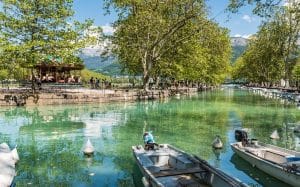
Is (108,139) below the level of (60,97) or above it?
below

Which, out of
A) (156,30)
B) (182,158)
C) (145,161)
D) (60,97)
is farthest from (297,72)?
(145,161)

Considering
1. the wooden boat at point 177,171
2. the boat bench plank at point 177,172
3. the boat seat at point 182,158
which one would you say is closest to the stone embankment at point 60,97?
the wooden boat at point 177,171

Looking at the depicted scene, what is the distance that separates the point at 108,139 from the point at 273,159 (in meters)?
11.8

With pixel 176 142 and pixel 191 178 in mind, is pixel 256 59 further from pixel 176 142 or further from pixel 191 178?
pixel 191 178

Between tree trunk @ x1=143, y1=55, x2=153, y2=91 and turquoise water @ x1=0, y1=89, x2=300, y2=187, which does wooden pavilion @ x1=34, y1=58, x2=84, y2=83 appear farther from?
turquoise water @ x1=0, y1=89, x2=300, y2=187

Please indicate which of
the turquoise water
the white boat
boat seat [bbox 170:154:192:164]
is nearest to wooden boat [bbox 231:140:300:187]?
the turquoise water

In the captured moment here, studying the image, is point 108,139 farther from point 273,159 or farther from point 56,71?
point 56,71

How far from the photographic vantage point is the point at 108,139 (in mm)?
26875

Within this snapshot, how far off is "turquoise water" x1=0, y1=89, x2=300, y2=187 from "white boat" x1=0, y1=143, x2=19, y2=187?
67 centimetres

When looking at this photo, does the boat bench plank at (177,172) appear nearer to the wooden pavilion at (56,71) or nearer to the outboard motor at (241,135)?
the outboard motor at (241,135)

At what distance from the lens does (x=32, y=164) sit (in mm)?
19688

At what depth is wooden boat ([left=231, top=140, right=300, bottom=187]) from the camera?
49.8 ft

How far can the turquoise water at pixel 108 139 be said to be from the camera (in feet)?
57.5

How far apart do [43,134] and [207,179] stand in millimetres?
18093
